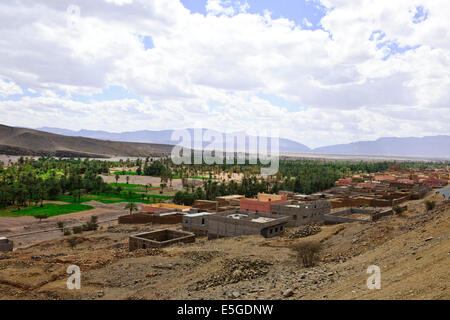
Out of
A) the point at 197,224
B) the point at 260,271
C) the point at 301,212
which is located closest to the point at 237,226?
the point at 197,224

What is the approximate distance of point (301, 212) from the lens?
132 feet

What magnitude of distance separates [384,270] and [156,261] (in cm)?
1404

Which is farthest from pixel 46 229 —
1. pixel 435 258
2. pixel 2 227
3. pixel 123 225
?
pixel 435 258

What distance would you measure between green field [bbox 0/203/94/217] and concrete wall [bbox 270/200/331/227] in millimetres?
37750

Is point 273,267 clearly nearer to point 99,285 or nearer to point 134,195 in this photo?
point 99,285

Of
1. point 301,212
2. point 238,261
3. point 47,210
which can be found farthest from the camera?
point 47,210

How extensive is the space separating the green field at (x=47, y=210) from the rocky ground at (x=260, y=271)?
31.0 metres

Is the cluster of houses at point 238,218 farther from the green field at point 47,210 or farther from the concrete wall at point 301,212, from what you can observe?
the green field at point 47,210

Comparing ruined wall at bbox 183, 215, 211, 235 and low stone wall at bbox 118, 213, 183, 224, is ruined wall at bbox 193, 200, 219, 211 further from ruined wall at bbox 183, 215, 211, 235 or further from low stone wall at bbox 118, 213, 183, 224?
ruined wall at bbox 183, 215, 211, 235

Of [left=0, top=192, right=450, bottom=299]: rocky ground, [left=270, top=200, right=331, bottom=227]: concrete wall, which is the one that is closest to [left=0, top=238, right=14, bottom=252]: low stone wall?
[left=0, top=192, right=450, bottom=299]: rocky ground

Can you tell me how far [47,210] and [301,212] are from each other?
43.6m

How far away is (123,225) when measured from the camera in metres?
49.2

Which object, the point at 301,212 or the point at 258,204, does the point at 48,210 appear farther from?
the point at 301,212

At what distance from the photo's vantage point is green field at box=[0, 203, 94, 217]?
57.0m
